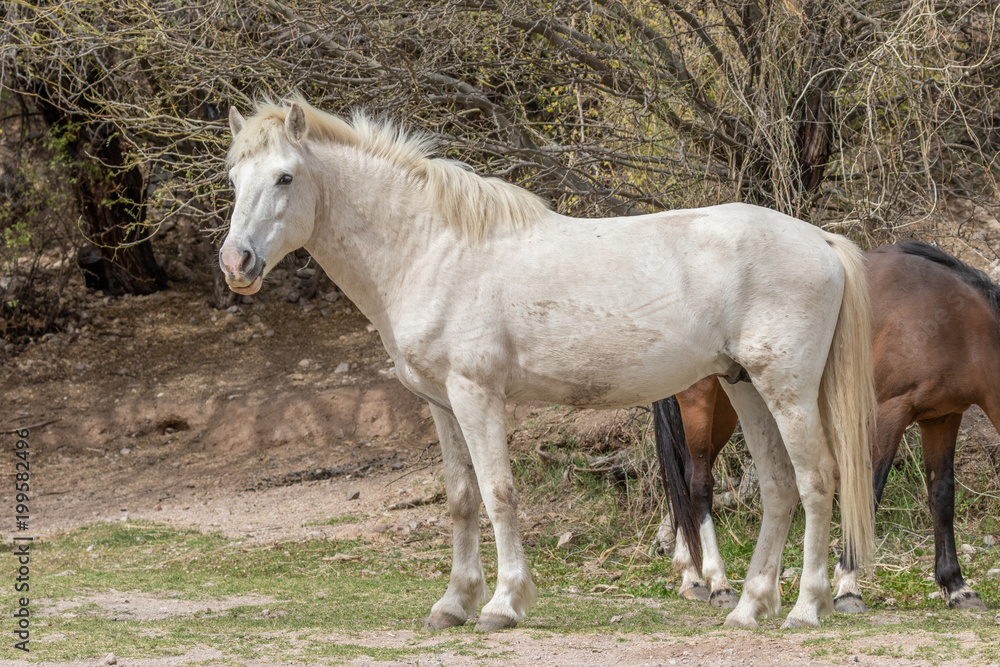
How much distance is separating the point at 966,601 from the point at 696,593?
4.31 feet

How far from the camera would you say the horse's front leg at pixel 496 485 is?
3965 millimetres

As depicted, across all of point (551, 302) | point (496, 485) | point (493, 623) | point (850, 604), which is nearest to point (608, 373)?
point (551, 302)

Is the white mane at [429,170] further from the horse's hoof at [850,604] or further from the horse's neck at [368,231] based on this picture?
the horse's hoof at [850,604]

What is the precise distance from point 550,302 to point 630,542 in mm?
3124

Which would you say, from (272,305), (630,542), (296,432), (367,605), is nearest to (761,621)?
(367,605)

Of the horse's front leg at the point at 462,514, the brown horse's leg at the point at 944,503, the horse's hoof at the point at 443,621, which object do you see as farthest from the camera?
the brown horse's leg at the point at 944,503

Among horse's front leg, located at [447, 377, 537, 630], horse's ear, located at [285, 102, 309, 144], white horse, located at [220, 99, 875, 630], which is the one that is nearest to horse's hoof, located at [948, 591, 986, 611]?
white horse, located at [220, 99, 875, 630]

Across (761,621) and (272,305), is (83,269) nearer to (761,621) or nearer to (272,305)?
(272,305)

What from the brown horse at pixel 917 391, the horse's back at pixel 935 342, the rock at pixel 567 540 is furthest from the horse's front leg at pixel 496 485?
the rock at pixel 567 540

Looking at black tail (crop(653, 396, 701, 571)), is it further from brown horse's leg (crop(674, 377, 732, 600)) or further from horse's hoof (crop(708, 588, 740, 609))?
horse's hoof (crop(708, 588, 740, 609))

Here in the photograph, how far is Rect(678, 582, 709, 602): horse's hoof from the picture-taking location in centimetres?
525

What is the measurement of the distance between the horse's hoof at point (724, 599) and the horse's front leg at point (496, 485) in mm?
1410

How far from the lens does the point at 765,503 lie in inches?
173

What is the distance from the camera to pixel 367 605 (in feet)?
16.1
